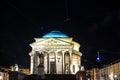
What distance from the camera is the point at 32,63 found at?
86.4m

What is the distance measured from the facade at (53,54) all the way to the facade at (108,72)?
5.86 meters

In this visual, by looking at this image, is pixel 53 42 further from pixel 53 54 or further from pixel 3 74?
pixel 3 74

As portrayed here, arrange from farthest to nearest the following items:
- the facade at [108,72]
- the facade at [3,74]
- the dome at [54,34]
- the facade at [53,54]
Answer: the dome at [54,34]
the facade at [3,74]
the facade at [53,54]
the facade at [108,72]

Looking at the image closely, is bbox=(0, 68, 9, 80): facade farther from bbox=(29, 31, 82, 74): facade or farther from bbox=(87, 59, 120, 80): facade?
bbox=(87, 59, 120, 80): facade

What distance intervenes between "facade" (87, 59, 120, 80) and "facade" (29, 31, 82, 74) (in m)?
5.86

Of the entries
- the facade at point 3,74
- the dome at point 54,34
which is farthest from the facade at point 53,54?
the facade at point 3,74

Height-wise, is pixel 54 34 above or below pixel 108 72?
above

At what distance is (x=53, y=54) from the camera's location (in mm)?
84438

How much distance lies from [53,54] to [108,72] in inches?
549

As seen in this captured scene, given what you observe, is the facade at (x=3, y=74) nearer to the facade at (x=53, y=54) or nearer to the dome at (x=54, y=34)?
the facade at (x=53, y=54)

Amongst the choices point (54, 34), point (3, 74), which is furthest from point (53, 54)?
point (3, 74)

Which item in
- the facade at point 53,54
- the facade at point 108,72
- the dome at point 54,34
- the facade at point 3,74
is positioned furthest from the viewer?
the dome at point 54,34

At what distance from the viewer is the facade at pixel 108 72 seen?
78.6 meters

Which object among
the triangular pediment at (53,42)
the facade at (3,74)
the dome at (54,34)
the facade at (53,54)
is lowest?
the facade at (3,74)
